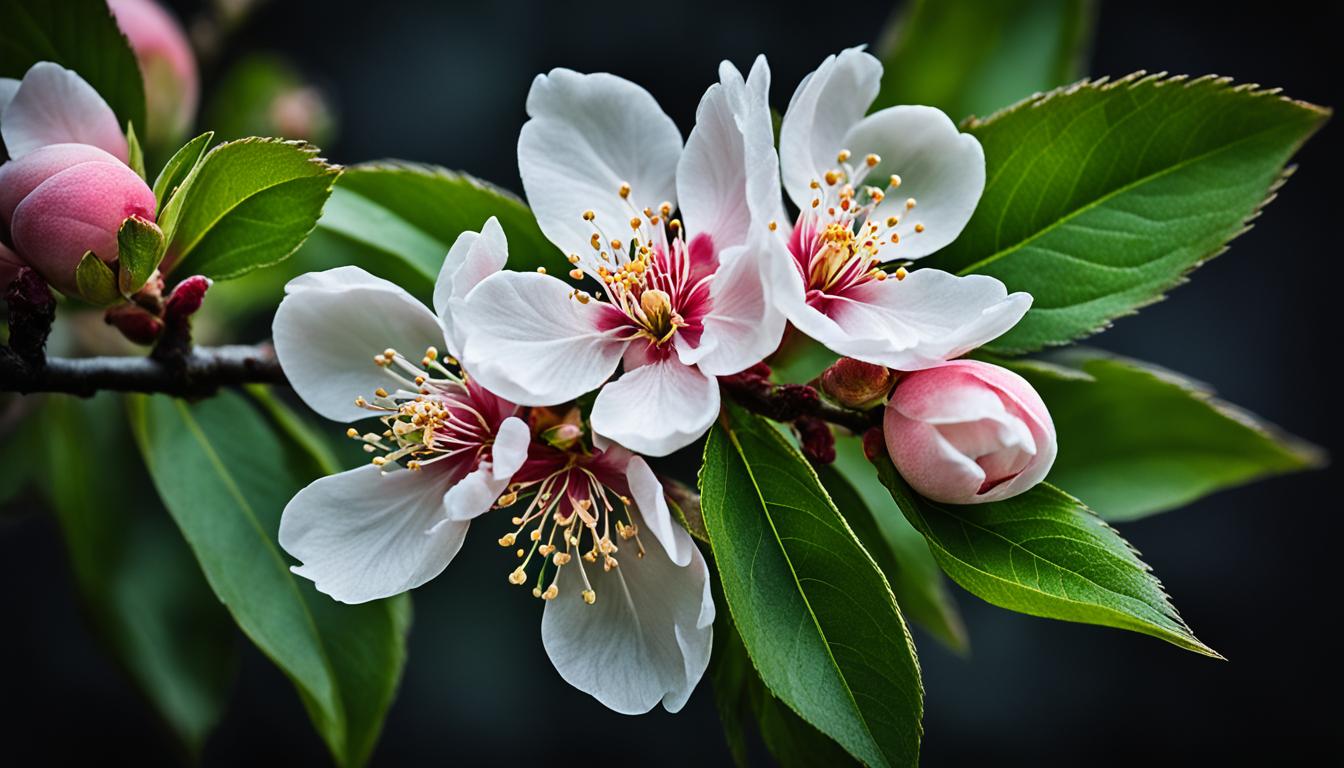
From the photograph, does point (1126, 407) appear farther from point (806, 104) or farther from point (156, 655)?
point (156, 655)

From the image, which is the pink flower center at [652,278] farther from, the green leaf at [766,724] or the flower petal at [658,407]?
the green leaf at [766,724]

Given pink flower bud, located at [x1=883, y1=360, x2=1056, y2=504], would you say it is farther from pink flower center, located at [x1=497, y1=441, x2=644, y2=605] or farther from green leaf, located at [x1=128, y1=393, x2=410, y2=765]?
green leaf, located at [x1=128, y1=393, x2=410, y2=765]

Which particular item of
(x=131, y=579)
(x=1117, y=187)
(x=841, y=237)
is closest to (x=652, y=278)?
(x=841, y=237)

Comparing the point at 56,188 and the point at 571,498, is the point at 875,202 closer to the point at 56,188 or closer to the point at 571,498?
the point at 571,498

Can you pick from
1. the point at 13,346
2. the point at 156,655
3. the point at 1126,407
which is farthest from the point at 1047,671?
the point at 13,346

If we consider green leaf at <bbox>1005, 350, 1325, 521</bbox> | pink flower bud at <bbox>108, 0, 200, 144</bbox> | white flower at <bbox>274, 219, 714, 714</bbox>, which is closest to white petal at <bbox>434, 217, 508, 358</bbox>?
white flower at <bbox>274, 219, 714, 714</bbox>
